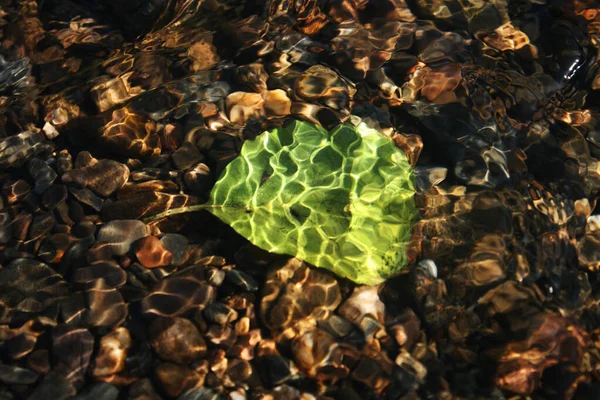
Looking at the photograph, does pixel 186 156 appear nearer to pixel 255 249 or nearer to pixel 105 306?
pixel 255 249

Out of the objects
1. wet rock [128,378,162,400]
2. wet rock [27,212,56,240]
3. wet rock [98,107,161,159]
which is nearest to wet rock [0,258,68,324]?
wet rock [27,212,56,240]

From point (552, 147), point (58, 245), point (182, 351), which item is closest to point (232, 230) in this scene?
point (182, 351)

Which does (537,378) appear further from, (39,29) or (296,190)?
(39,29)

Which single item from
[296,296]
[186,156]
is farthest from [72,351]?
[186,156]

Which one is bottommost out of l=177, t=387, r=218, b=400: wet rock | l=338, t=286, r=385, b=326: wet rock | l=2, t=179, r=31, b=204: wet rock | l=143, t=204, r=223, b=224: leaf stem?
l=338, t=286, r=385, b=326: wet rock

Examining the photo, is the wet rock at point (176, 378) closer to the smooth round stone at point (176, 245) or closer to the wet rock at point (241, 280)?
the wet rock at point (241, 280)

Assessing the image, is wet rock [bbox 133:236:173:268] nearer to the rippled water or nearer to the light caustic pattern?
the rippled water
